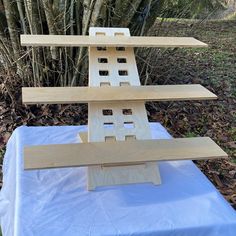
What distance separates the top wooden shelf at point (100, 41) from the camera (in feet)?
5.33

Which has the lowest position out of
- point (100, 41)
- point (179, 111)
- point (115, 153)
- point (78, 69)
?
point (179, 111)

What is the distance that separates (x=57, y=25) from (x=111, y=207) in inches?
67.4

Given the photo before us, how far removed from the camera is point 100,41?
1709 millimetres

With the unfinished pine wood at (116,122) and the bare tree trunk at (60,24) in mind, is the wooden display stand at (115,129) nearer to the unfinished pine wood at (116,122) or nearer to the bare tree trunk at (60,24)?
the unfinished pine wood at (116,122)

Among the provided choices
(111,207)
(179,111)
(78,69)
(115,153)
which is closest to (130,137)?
(115,153)

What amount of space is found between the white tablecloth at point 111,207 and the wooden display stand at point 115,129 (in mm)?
93

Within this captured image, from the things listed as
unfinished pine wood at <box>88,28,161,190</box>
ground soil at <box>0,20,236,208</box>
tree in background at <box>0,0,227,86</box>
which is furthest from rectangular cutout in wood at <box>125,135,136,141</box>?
tree in background at <box>0,0,227,86</box>

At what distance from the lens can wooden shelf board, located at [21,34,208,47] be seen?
1626 millimetres

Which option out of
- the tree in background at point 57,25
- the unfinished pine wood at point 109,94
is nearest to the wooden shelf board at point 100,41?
the unfinished pine wood at point 109,94

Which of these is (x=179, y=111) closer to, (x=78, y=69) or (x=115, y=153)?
(x=78, y=69)

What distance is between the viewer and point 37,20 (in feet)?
9.27

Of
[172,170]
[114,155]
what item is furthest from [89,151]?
[172,170]

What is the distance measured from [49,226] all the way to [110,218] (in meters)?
0.22

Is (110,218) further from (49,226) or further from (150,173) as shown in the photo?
(150,173)
